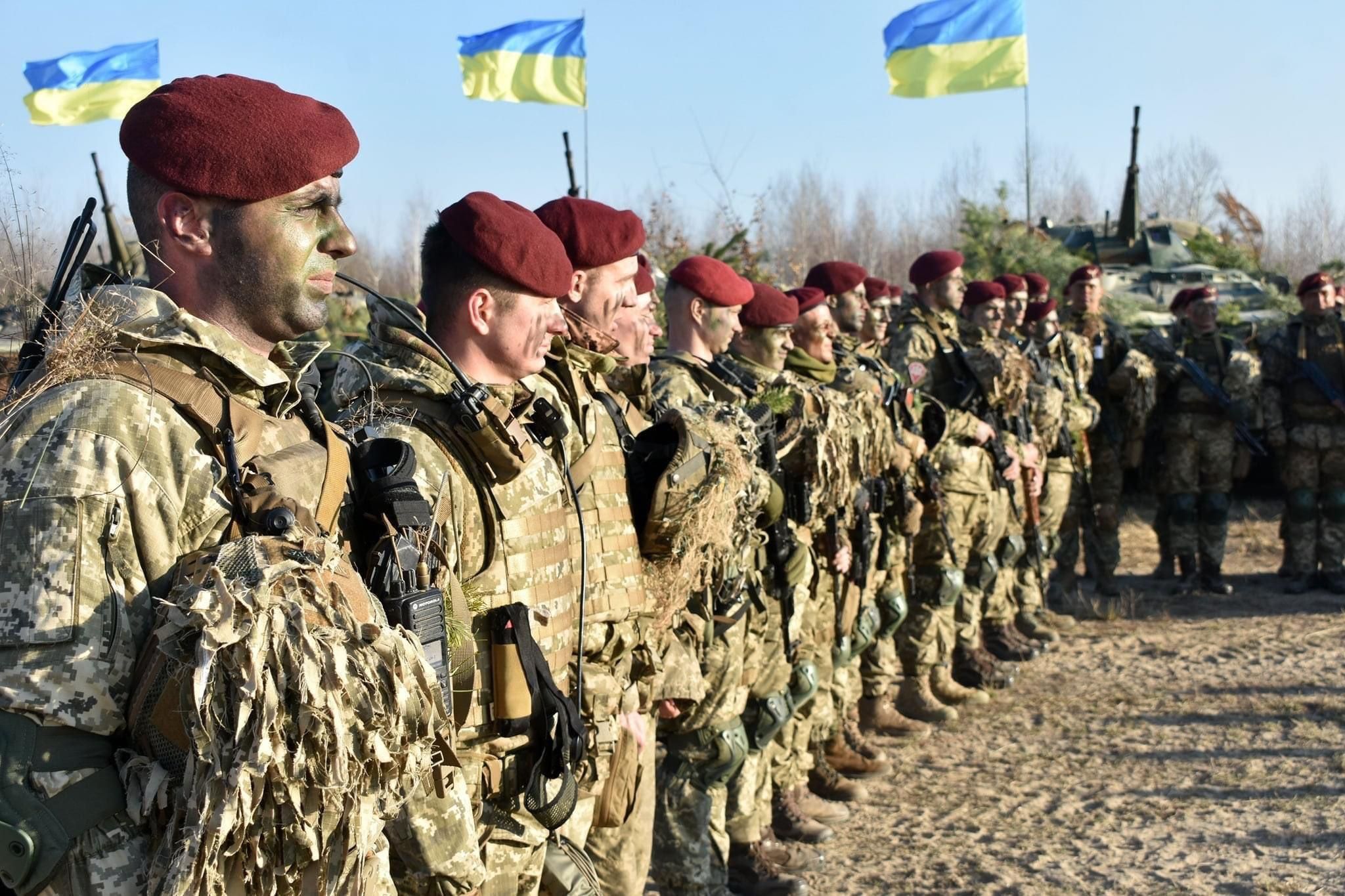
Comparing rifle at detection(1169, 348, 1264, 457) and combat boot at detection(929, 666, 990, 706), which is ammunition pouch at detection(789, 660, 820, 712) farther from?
rifle at detection(1169, 348, 1264, 457)

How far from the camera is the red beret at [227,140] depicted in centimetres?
204

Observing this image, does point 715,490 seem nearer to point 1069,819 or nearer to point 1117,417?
point 1069,819

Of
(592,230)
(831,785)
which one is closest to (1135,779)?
(831,785)

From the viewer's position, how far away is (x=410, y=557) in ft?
7.57

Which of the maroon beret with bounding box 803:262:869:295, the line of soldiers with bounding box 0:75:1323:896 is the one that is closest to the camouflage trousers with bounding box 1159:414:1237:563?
the maroon beret with bounding box 803:262:869:295

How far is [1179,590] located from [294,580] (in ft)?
31.8

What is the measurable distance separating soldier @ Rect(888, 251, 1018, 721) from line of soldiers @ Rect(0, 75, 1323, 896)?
134cm

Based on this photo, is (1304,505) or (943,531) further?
(1304,505)

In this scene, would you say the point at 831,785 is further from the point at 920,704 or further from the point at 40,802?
the point at 40,802

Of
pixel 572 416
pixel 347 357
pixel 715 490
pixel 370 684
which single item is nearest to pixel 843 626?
pixel 715 490

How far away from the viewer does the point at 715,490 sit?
3.73 meters

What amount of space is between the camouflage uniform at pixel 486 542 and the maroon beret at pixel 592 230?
3.22 ft

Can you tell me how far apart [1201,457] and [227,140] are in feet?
32.2

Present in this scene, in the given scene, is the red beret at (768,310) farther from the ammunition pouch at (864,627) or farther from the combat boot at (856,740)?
the combat boot at (856,740)
